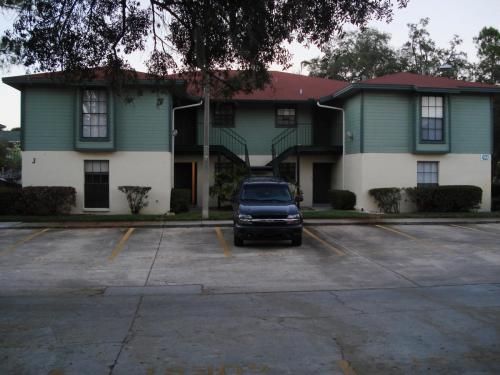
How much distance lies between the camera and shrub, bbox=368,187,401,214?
2261cm

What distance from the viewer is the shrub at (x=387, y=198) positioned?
22609 mm

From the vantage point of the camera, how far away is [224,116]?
26625mm

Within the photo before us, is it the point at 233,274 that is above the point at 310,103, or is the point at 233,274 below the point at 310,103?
below

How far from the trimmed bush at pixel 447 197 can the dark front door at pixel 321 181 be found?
5.50 metres

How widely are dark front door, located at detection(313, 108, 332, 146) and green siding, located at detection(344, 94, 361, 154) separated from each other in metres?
2.33

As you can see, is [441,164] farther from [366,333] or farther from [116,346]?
[116,346]

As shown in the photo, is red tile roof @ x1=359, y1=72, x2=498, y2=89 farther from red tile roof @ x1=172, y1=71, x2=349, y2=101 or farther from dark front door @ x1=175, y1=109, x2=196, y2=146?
dark front door @ x1=175, y1=109, x2=196, y2=146

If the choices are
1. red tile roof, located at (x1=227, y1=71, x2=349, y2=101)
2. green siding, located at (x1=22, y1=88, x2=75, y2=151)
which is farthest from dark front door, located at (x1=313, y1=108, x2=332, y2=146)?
green siding, located at (x1=22, y1=88, x2=75, y2=151)

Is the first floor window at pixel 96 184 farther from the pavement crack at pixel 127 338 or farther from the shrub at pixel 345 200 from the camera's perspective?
the pavement crack at pixel 127 338

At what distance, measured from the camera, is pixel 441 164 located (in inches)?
935

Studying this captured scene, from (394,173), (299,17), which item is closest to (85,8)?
(299,17)

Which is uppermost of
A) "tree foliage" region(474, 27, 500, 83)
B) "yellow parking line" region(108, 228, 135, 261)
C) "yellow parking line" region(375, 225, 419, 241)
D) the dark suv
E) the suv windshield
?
"tree foliage" region(474, 27, 500, 83)

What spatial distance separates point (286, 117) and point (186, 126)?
5052 mm

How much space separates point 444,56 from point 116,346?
1619 inches
